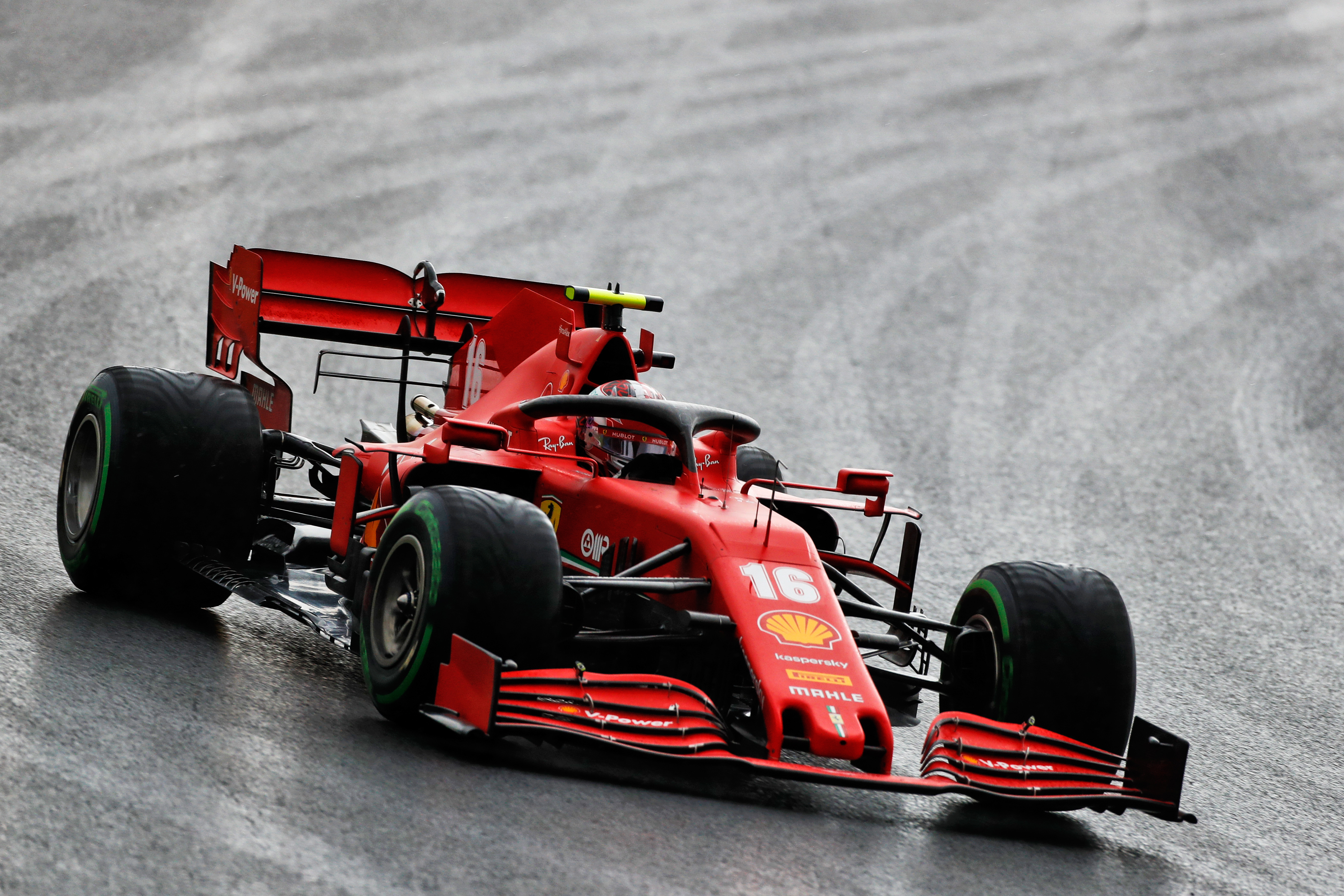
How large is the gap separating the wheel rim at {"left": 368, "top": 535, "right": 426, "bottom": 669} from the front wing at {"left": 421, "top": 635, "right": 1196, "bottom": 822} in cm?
30

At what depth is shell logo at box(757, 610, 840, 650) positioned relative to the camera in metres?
5.30

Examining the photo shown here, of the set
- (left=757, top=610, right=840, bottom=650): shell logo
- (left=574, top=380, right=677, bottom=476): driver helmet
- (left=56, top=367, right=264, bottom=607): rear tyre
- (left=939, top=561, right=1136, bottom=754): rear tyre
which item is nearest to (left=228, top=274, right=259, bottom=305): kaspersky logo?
(left=56, top=367, right=264, bottom=607): rear tyre

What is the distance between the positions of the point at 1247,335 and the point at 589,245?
7.32m

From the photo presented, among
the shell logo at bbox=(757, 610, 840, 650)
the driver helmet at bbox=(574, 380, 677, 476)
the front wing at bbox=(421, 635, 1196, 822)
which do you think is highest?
the driver helmet at bbox=(574, 380, 677, 476)

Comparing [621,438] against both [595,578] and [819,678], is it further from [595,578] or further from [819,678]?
[819,678]

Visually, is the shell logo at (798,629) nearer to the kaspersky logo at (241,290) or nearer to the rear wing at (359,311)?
→ the rear wing at (359,311)

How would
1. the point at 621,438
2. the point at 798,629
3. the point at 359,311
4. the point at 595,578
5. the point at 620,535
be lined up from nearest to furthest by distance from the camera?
the point at 798,629 < the point at 595,578 < the point at 620,535 < the point at 621,438 < the point at 359,311

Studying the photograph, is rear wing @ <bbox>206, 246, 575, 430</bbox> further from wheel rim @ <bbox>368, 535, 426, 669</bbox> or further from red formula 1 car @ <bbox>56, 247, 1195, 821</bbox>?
wheel rim @ <bbox>368, 535, 426, 669</bbox>

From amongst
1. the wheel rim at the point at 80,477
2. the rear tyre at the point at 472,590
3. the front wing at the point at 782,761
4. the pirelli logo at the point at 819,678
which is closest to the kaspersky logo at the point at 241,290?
the wheel rim at the point at 80,477

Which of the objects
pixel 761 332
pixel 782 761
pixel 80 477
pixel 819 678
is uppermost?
pixel 761 332

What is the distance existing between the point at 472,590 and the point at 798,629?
1.20 m

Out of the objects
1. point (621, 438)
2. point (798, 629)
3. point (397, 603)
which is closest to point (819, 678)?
point (798, 629)

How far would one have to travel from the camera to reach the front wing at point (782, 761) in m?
4.84

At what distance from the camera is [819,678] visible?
5191 mm
